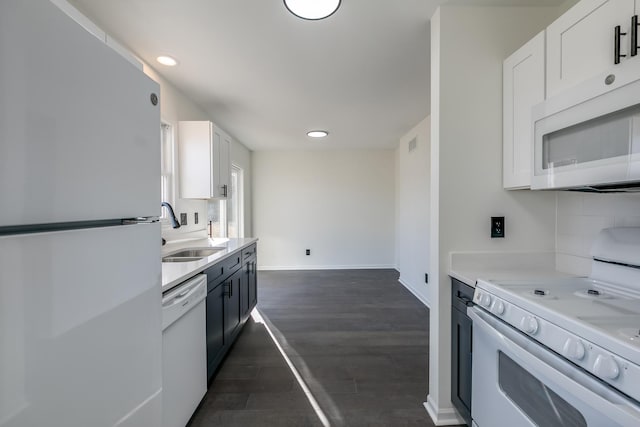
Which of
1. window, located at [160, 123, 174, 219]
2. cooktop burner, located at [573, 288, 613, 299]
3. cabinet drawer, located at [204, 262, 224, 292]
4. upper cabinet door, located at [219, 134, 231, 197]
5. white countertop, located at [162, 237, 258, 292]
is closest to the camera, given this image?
cooktop burner, located at [573, 288, 613, 299]

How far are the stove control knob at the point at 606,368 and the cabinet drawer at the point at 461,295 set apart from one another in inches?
26.1

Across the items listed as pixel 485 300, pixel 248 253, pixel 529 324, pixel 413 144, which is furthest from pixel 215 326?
pixel 413 144

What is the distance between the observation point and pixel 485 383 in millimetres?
1279

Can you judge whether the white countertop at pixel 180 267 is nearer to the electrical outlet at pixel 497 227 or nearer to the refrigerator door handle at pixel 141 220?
the refrigerator door handle at pixel 141 220

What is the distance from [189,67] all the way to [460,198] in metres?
2.41

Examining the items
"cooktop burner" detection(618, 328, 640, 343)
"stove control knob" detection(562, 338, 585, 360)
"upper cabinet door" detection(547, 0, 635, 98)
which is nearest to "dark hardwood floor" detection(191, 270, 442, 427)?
"stove control knob" detection(562, 338, 585, 360)

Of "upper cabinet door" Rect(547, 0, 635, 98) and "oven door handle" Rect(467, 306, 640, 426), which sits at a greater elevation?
"upper cabinet door" Rect(547, 0, 635, 98)

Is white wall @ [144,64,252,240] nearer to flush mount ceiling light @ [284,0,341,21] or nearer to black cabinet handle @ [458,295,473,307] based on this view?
flush mount ceiling light @ [284,0,341,21]

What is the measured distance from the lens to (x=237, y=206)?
519cm

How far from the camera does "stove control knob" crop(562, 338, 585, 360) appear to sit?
842mm

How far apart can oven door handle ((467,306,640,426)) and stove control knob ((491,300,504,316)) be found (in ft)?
0.12

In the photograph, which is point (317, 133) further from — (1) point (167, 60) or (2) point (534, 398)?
(2) point (534, 398)

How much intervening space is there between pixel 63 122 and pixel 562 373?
1642 millimetres

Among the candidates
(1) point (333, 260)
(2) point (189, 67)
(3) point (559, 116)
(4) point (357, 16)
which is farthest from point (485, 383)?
(1) point (333, 260)
